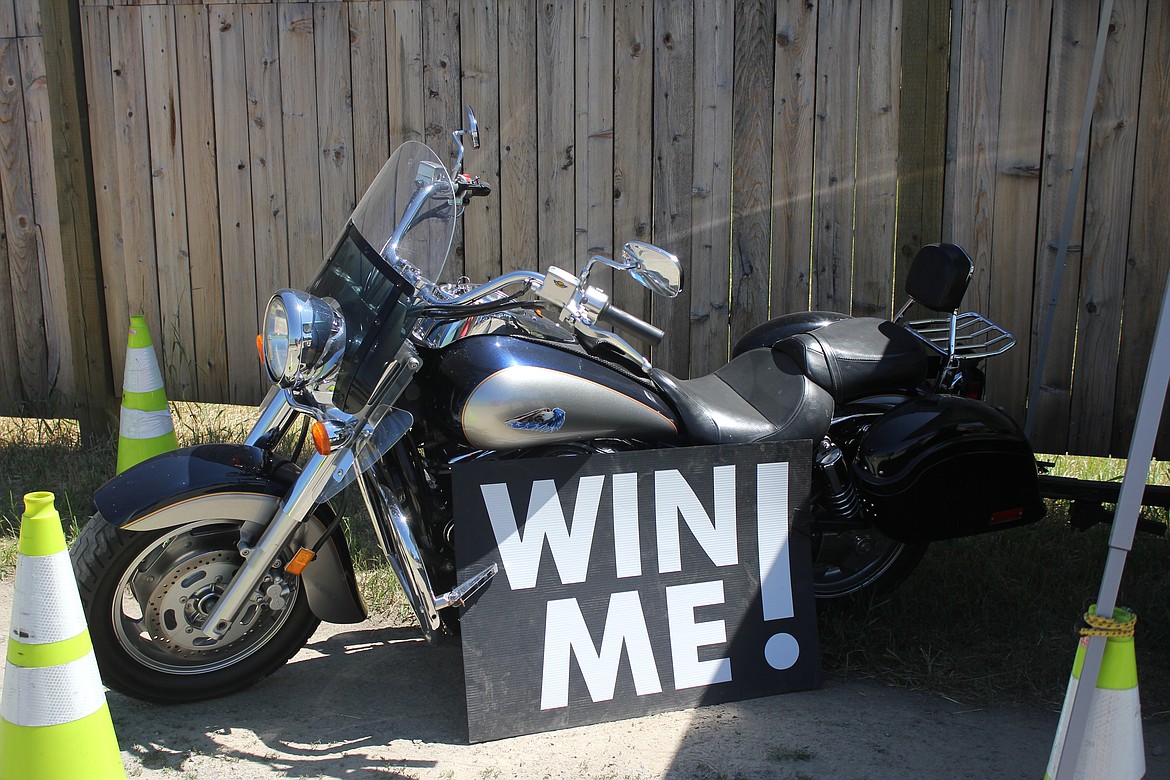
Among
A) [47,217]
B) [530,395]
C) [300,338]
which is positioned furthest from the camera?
[47,217]

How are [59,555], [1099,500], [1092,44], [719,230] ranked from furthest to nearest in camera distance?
[719,230], [1092,44], [1099,500], [59,555]

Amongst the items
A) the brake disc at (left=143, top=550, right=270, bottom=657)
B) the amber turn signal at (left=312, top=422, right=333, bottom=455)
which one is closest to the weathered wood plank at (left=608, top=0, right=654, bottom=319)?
the amber turn signal at (left=312, top=422, right=333, bottom=455)

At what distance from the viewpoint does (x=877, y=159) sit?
405 centimetres

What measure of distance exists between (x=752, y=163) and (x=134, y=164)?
286 cm

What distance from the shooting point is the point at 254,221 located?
15.5 ft

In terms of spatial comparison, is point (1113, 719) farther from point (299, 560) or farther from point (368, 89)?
point (368, 89)

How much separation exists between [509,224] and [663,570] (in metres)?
2.03

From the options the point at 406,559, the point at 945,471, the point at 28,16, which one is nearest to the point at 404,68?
the point at 28,16

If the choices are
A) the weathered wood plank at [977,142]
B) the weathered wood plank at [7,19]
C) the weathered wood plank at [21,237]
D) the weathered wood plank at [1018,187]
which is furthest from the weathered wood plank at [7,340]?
the weathered wood plank at [1018,187]

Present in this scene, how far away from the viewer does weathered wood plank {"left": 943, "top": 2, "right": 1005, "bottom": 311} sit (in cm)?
385

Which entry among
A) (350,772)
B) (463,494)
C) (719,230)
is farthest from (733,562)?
(719,230)

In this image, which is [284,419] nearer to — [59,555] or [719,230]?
[59,555]

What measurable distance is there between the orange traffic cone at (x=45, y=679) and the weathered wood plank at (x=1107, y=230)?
11.4ft

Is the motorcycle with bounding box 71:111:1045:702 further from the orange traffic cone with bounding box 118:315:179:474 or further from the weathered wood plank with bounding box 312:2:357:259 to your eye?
the weathered wood plank with bounding box 312:2:357:259
